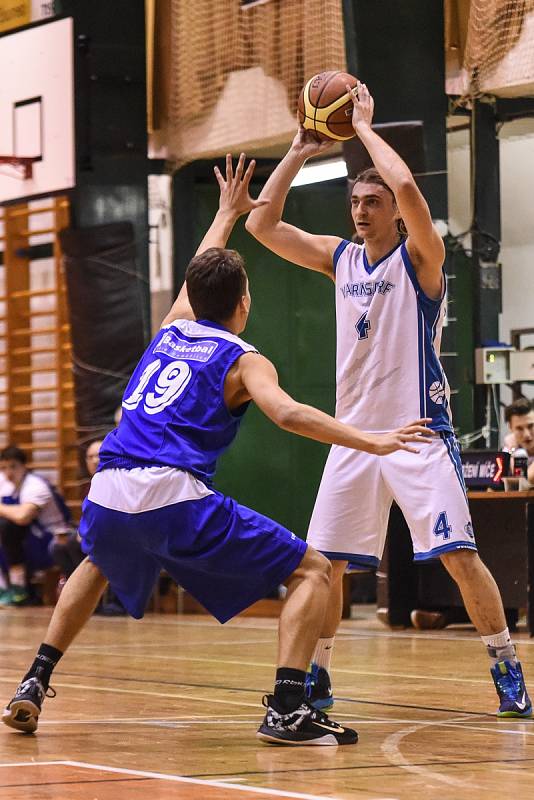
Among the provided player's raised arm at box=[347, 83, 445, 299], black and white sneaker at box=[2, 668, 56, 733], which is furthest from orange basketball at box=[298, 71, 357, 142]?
black and white sneaker at box=[2, 668, 56, 733]

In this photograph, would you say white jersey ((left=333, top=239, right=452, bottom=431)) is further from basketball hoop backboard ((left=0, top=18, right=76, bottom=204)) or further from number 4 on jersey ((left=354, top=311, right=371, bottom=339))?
basketball hoop backboard ((left=0, top=18, right=76, bottom=204))

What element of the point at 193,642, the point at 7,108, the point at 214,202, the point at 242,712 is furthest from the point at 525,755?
the point at 214,202

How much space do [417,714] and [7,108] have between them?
8841mm

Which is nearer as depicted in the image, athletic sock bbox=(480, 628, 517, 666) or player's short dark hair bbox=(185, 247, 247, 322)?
player's short dark hair bbox=(185, 247, 247, 322)

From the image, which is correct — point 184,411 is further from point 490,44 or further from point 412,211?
point 490,44

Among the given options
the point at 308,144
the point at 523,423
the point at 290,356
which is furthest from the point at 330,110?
the point at 290,356

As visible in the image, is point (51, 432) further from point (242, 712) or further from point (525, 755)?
point (525, 755)

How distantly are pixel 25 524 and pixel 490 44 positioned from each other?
594 centimetres

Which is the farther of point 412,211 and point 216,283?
point 412,211

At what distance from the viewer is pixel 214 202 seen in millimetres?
14352

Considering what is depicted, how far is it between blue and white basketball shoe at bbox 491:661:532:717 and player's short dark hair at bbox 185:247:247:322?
1638 millimetres

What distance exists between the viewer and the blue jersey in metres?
4.24

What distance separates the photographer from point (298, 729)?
4.12 metres

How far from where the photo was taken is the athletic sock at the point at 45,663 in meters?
4.42
